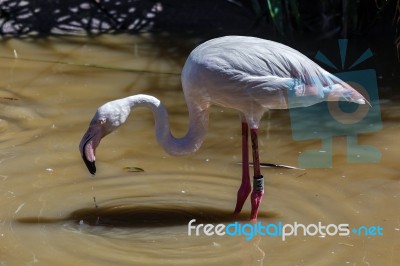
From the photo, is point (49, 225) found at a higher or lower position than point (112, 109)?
lower

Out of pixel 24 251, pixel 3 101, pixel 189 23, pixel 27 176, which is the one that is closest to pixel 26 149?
pixel 27 176

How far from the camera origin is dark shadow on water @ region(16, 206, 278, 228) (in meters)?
5.04

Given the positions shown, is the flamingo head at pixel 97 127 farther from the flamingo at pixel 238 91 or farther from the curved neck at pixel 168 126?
the curved neck at pixel 168 126

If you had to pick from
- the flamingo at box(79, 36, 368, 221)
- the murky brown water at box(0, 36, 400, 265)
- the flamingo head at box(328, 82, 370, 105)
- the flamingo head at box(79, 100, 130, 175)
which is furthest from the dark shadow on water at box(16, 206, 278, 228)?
the flamingo head at box(328, 82, 370, 105)

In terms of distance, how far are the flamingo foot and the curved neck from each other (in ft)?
1.32

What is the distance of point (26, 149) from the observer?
602cm

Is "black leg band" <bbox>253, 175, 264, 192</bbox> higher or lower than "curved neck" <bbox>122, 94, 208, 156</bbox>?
lower

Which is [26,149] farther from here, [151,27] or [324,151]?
[151,27]

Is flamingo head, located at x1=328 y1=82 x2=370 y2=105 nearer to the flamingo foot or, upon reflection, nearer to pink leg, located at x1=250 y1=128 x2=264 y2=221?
pink leg, located at x1=250 y1=128 x2=264 y2=221

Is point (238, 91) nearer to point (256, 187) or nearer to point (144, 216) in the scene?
point (256, 187)


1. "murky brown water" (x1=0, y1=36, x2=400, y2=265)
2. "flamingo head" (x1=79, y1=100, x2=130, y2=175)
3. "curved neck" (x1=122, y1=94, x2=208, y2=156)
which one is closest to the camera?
"murky brown water" (x1=0, y1=36, x2=400, y2=265)

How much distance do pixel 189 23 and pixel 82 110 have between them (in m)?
2.21

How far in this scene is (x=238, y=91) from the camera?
5.04 meters

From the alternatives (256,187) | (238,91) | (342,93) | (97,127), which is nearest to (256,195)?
(256,187)
